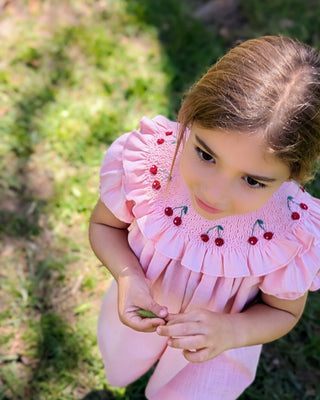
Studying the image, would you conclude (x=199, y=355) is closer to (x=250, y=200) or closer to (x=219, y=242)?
(x=219, y=242)

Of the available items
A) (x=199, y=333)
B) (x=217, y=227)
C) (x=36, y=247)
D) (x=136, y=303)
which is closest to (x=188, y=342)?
(x=199, y=333)

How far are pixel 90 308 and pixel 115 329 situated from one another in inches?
23.4

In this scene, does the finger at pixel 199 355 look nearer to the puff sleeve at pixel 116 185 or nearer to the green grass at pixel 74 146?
the puff sleeve at pixel 116 185

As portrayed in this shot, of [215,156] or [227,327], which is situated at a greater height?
[215,156]

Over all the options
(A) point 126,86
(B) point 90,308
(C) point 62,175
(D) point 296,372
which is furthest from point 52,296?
(A) point 126,86

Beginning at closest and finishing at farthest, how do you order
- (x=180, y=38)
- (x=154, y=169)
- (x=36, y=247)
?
1. (x=154, y=169)
2. (x=36, y=247)
3. (x=180, y=38)

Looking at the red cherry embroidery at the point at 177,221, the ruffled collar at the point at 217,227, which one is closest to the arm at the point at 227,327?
the ruffled collar at the point at 217,227

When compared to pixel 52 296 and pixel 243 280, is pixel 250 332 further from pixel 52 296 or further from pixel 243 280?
pixel 52 296

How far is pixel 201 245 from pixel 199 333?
0.23m

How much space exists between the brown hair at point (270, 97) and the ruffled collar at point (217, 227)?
0.77 ft

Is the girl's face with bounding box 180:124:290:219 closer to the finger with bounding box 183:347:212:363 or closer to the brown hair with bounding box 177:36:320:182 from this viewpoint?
the brown hair with bounding box 177:36:320:182

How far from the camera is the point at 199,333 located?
1230 millimetres

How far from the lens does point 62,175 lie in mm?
2508

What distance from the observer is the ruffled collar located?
1.27 metres
